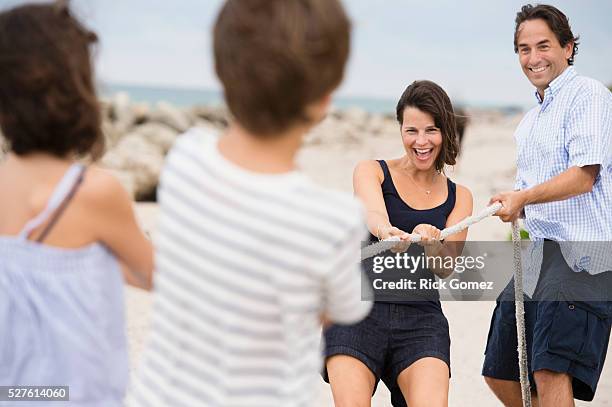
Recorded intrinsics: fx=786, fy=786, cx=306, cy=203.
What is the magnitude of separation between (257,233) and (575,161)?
211cm

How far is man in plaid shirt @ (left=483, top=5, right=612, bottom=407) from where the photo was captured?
303cm

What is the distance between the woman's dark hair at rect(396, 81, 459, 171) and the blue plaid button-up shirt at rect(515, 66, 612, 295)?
14.5 inches

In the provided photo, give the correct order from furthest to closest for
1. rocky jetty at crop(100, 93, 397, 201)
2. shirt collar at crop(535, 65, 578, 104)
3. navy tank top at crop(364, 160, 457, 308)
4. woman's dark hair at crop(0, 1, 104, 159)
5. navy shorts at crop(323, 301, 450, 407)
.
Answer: rocky jetty at crop(100, 93, 397, 201), shirt collar at crop(535, 65, 578, 104), navy tank top at crop(364, 160, 457, 308), navy shorts at crop(323, 301, 450, 407), woman's dark hair at crop(0, 1, 104, 159)

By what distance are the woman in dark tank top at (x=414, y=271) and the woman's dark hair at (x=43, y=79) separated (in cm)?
149

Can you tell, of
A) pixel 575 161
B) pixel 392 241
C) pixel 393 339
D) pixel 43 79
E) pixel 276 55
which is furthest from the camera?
pixel 575 161

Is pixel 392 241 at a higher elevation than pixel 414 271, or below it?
higher

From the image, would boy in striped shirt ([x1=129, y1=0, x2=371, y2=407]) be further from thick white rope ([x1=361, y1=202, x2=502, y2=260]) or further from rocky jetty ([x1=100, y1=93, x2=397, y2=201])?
thick white rope ([x1=361, y1=202, x2=502, y2=260])

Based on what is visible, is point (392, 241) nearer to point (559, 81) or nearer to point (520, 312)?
point (520, 312)

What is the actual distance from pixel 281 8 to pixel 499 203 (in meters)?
1.87

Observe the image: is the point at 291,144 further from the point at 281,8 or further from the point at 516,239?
the point at 516,239

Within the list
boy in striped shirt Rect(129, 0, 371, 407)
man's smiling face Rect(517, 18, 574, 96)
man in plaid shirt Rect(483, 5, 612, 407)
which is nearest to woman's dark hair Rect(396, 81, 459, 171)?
man in plaid shirt Rect(483, 5, 612, 407)

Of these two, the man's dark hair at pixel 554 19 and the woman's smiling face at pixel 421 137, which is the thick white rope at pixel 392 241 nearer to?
the woman's smiling face at pixel 421 137

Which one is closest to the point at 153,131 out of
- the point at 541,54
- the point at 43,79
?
the point at 541,54

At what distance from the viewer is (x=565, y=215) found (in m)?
3.14
